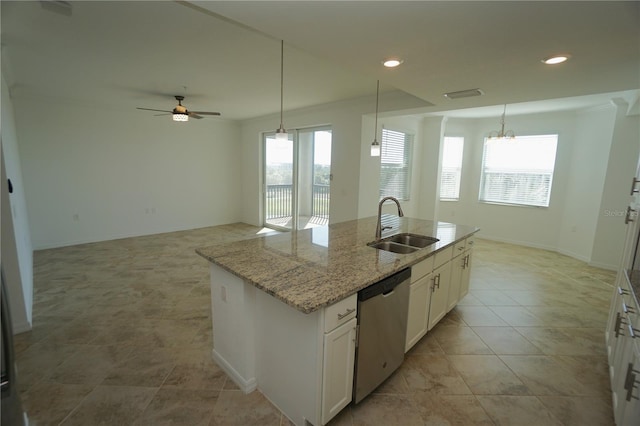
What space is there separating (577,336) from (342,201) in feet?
11.4

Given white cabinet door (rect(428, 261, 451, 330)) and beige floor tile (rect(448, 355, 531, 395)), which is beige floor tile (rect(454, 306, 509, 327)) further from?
beige floor tile (rect(448, 355, 531, 395))

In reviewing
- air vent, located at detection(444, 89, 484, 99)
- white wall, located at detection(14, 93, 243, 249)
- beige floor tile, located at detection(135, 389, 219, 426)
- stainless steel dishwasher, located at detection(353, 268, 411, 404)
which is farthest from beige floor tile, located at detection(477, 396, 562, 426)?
white wall, located at detection(14, 93, 243, 249)

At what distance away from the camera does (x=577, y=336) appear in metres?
2.77

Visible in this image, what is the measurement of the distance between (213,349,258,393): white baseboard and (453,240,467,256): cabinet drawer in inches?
83.6

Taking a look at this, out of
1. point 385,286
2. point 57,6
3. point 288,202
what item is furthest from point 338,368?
point 288,202

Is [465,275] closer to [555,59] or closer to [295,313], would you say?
[555,59]

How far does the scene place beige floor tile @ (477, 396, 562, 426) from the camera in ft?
5.97

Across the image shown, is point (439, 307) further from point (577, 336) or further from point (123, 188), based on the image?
point (123, 188)

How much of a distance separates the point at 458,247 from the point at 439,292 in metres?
0.54

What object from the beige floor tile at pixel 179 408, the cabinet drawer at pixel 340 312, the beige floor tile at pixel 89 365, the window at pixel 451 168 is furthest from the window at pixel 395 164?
the beige floor tile at pixel 89 365

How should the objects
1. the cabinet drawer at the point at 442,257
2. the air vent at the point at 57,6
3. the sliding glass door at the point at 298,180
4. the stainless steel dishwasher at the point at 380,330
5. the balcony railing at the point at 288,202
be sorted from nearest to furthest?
the stainless steel dishwasher at the point at 380,330
the air vent at the point at 57,6
the cabinet drawer at the point at 442,257
the sliding glass door at the point at 298,180
the balcony railing at the point at 288,202

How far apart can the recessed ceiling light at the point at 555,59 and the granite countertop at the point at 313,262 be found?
5.23 feet

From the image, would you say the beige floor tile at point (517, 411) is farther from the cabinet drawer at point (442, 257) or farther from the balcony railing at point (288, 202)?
the balcony railing at point (288, 202)

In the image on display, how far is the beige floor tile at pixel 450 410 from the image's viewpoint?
1.81 metres
